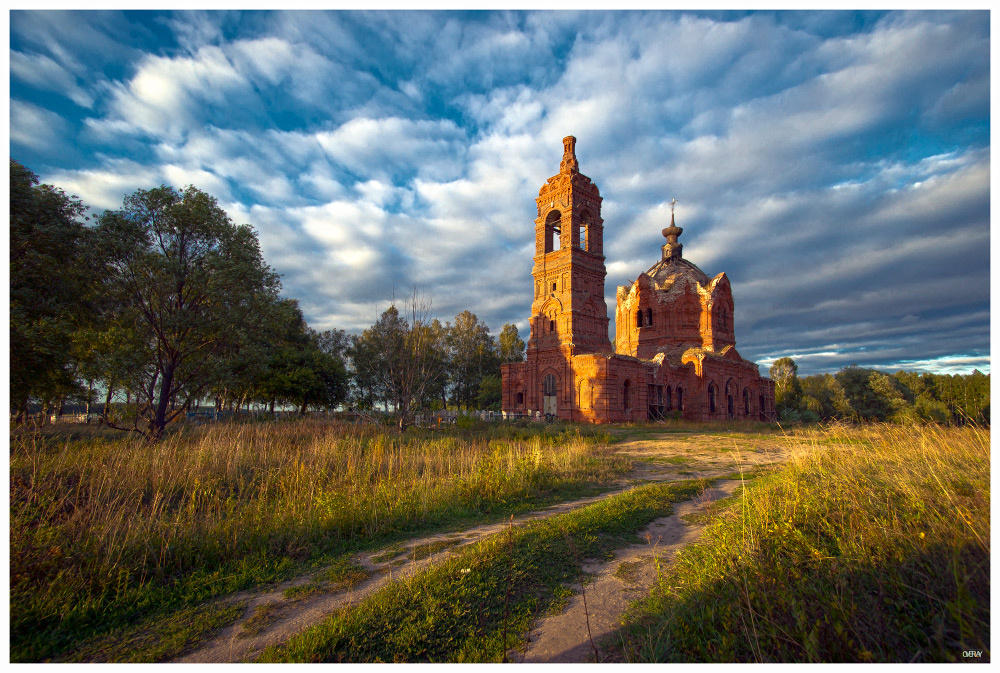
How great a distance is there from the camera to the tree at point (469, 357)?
51.0 m

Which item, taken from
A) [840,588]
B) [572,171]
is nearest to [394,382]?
[840,588]

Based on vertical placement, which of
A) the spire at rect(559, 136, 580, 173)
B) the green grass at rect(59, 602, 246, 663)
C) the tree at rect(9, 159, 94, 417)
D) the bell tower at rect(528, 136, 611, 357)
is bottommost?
the green grass at rect(59, 602, 246, 663)

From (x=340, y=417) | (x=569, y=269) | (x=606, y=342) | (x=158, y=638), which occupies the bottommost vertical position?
(x=158, y=638)

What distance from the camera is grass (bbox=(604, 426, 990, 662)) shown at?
2.58 meters

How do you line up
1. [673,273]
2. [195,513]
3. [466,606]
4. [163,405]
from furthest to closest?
1. [673,273]
2. [163,405]
3. [195,513]
4. [466,606]

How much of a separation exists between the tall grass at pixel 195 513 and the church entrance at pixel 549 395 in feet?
70.6

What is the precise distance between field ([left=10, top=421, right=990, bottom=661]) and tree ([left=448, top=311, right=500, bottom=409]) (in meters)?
43.3

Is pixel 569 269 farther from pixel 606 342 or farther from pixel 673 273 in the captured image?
pixel 673 273

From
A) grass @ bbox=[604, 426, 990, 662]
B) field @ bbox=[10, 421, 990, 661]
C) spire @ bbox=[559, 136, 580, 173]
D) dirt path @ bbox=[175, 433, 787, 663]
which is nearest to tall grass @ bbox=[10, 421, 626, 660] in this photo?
field @ bbox=[10, 421, 990, 661]

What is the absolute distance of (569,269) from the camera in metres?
32.2

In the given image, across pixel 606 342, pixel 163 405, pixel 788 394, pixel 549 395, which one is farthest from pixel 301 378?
pixel 788 394

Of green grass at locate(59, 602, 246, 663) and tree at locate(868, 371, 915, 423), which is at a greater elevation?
tree at locate(868, 371, 915, 423)

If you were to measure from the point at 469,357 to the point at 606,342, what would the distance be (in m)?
21.1

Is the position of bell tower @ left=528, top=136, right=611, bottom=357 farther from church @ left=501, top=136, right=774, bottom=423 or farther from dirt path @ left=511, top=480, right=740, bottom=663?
dirt path @ left=511, top=480, right=740, bottom=663
